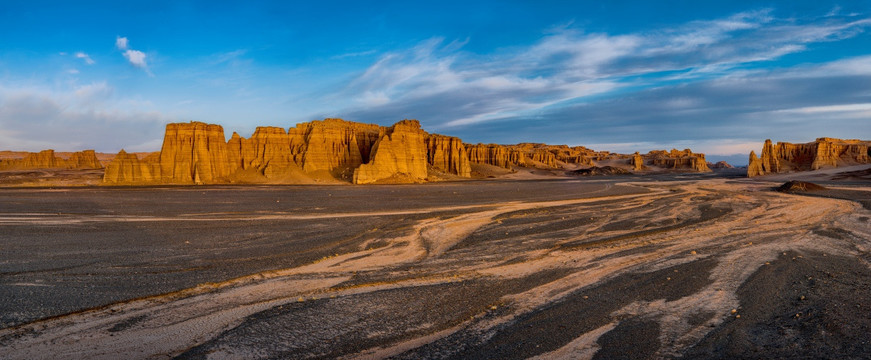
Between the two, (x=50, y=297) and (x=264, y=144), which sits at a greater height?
(x=264, y=144)

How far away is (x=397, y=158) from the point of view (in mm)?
72312

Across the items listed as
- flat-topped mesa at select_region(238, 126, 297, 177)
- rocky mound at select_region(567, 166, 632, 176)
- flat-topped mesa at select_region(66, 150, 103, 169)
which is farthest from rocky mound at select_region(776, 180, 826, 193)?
flat-topped mesa at select_region(66, 150, 103, 169)

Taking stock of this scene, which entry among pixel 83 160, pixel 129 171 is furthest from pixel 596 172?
pixel 83 160

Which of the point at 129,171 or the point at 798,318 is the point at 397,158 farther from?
the point at 798,318

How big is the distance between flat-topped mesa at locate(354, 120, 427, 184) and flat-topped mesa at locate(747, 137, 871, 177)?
6780 cm

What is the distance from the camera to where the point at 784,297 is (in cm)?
812

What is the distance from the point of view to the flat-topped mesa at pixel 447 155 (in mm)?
97062

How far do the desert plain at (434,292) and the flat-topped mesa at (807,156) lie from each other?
8784 cm

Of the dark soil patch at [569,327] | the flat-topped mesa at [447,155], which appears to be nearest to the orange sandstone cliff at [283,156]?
the flat-topped mesa at [447,155]

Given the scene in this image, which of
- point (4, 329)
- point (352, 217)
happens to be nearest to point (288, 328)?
point (4, 329)

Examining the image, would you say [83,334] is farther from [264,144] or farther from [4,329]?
[264,144]

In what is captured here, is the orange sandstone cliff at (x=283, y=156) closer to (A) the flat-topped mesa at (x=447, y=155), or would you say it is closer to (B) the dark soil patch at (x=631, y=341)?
(A) the flat-topped mesa at (x=447, y=155)

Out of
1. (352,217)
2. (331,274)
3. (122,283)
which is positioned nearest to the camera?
(122,283)

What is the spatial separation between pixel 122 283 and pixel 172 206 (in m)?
21.1
